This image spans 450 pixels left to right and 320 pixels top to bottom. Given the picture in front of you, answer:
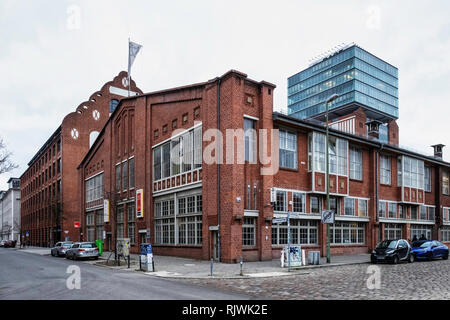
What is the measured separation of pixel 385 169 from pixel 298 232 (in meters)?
13.2

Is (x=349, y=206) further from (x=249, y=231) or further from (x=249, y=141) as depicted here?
(x=249, y=141)

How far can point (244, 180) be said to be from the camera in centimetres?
2531

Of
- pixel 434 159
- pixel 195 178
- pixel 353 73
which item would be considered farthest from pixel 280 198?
pixel 353 73

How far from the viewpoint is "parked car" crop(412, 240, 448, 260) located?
26.5 meters

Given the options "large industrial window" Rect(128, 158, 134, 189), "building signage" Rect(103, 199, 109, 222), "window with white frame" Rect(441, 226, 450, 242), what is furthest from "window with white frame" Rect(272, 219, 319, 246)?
"window with white frame" Rect(441, 226, 450, 242)

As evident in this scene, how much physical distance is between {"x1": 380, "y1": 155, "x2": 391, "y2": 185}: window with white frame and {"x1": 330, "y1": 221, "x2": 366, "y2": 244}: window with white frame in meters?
4.99

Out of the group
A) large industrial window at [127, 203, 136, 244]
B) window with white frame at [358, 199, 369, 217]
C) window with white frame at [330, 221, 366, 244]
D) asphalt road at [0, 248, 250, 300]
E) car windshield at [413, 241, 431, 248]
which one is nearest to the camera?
asphalt road at [0, 248, 250, 300]

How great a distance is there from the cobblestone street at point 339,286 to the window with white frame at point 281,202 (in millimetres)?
9042

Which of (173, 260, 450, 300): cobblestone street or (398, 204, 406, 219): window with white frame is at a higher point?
(398, 204, 406, 219): window with white frame

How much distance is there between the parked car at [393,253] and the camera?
23750 millimetres

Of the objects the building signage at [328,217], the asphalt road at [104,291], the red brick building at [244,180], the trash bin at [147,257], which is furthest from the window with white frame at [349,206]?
the asphalt road at [104,291]

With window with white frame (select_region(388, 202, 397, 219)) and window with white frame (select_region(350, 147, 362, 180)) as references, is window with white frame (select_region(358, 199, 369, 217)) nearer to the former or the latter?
window with white frame (select_region(350, 147, 362, 180))
